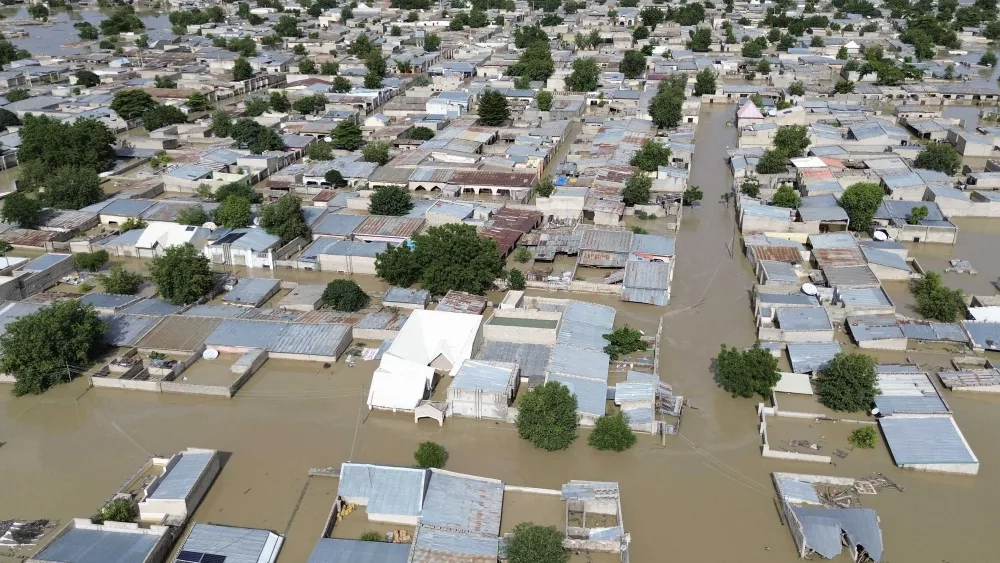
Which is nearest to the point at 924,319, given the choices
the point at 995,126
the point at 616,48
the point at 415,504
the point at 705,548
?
the point at 705,548

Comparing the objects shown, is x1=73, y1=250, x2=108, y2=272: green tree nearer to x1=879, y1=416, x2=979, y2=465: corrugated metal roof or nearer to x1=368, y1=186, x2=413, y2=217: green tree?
x1=368, y1=186, x2=413, y2=217: green tree

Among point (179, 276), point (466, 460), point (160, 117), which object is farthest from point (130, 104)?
point (466, 460)

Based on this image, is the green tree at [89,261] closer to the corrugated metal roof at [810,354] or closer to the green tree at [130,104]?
the green tree at [130,104]

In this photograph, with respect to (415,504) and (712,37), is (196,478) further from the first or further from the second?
(712,37)

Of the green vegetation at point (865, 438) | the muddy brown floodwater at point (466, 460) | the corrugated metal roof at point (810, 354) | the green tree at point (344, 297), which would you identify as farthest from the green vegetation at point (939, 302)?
the green tree at point (344, 297)

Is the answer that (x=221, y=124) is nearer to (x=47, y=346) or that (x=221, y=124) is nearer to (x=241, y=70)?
(x=241, y=70)

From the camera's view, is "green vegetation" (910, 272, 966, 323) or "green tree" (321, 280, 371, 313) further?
"green tree" (321, 280, 371, 313)

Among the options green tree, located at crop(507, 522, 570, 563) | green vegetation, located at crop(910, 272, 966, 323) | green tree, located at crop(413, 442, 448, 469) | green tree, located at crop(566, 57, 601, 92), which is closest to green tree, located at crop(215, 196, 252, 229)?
green tree, located at crop(413, 442, 448, 469)
